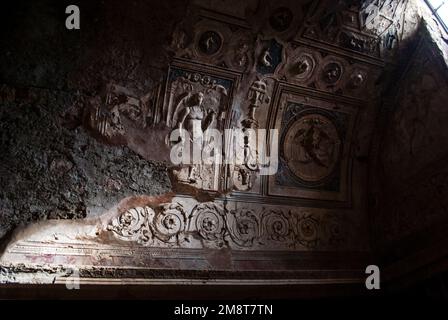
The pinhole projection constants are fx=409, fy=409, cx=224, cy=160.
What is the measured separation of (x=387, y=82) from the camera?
5223 mm

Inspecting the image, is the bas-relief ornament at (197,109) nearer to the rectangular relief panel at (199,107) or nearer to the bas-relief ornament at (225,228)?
the rectangular relief panel at (199,107)

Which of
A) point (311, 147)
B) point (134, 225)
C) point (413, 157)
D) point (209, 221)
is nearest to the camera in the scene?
point (134, 225)

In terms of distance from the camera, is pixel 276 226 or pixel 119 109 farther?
pixel 276 226

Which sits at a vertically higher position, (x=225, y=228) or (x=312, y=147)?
(x=312, y=147)

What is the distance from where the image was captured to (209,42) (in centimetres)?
434

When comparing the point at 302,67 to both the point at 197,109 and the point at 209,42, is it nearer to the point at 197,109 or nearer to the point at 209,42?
the point at 209,42

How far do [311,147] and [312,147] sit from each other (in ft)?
0.04

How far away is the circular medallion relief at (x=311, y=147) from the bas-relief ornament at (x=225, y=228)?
1.76 ft

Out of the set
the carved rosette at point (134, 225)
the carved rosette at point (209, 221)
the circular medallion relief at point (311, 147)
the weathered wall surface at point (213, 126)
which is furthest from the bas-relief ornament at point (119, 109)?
the circular medallion relief at point (311, 147)

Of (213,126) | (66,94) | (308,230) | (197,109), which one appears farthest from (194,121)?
(308,230)

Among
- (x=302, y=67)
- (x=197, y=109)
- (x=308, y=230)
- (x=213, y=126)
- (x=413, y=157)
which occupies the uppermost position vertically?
(x=302, y=67)
